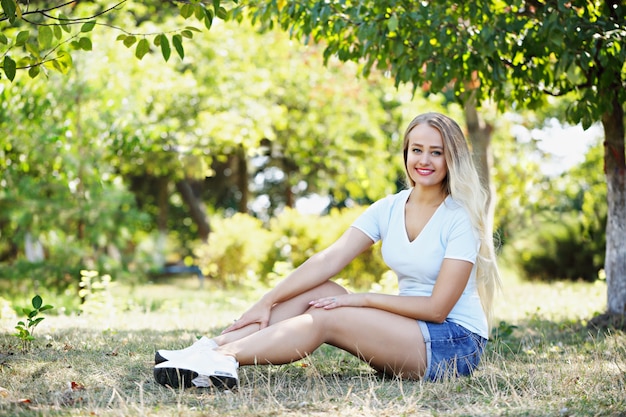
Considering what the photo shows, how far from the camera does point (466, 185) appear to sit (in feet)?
11.1

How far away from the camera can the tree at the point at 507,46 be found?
14.1ft

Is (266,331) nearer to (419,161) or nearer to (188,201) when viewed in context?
(419,161)

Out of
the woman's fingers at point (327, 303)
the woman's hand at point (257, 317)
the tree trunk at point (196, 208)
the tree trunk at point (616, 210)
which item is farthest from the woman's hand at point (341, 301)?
the tree trunk at point (196, 208)

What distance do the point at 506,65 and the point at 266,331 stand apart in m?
3.19

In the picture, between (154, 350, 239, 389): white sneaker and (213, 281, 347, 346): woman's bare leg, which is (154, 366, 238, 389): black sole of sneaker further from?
(213, 281, 347, 346): woman's bare leg

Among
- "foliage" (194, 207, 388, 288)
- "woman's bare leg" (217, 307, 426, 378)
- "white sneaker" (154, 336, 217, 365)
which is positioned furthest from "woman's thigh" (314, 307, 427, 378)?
"foliage" (194, 207, 388, 288)

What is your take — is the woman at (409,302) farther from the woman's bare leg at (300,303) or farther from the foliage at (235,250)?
the foliage at (235,250)

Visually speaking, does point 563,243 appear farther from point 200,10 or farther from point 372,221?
point 200,10

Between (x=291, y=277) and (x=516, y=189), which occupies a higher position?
(x=516, y=189)

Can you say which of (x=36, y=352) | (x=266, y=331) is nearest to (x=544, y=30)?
(x=266, y=331)

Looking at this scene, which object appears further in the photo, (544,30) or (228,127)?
(228,127)

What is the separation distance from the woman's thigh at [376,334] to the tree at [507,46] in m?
1.72

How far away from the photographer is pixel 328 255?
3523 mm

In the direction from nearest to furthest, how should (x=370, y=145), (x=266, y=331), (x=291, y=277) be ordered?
(x=266, y=331) < (x=291, y=277) < (x=370, y=145)
